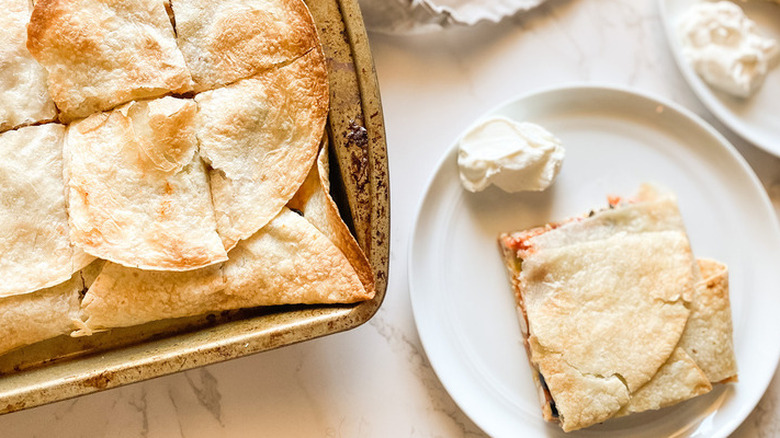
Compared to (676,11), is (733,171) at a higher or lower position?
lower

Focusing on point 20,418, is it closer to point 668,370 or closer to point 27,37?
point 27,37

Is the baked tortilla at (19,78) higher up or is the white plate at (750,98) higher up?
the baked tortilla at (19,78)

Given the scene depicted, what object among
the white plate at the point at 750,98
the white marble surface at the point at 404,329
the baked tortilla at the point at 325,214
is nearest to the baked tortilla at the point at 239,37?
the baked tortilla at the point at 325,214

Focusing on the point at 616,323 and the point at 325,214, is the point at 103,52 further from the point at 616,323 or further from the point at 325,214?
the point at 616,323

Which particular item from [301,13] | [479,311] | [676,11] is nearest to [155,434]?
[479,311]

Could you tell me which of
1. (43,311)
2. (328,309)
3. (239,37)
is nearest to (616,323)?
(328,309)

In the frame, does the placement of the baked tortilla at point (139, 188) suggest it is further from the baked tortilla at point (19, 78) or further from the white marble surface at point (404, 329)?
the white marble surface at point (404, 329)
